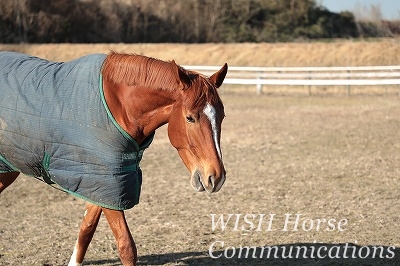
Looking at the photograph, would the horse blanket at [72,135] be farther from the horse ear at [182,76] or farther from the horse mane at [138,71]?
the horse ear at [182,76]

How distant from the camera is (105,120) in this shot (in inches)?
159

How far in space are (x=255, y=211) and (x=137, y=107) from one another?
121 inches

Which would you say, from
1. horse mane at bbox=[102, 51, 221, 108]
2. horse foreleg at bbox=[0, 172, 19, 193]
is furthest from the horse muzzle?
horse foreleg at bbox=[0, 172, 19, 193]

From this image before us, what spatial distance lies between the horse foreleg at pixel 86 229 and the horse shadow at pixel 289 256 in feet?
1.44

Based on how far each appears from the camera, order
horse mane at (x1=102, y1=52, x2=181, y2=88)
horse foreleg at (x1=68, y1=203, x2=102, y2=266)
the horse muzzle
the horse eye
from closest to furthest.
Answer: the horse muzzle → the horse eye → horse mane at (x1=102, y1=52, x2=181, y2=88) → horse foreleg at (x1=68, y1=203, x2=102, y2=266)

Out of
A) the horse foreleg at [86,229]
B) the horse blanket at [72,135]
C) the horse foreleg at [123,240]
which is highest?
the horse blanket at [72,135]

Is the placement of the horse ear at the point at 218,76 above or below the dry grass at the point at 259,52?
above

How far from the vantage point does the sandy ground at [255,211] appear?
535cm

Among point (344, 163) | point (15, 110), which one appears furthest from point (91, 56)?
point (344, 163)

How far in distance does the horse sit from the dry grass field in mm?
1257

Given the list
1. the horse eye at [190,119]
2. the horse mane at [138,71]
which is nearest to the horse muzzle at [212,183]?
the horse eye at [190,119]

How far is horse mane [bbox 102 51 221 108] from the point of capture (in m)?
3.71

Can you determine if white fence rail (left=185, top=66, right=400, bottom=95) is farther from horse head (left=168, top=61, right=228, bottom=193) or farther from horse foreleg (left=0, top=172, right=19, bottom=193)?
horse head (left=168, top=61, right=228, bottom=193)

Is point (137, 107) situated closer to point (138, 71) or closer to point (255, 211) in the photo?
point (138, 71)
